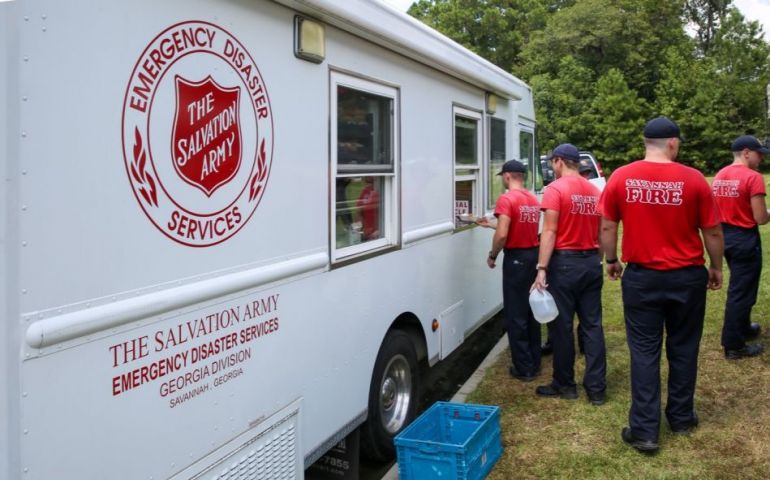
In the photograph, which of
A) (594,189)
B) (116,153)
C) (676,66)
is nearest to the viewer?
(116,153)

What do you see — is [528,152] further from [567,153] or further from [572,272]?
[572,272]

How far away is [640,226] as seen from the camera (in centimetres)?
404

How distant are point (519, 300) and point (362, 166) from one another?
2.25m

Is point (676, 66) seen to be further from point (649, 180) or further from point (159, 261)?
point (159, 261)

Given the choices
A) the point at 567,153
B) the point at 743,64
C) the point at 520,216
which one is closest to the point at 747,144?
the point at 567,153

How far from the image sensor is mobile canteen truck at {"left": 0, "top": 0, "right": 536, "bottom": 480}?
1934mm

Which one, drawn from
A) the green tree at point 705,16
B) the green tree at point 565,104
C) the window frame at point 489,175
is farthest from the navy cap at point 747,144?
the green tree at point 705,16

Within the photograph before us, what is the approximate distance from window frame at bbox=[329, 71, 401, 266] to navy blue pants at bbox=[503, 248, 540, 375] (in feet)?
5.38

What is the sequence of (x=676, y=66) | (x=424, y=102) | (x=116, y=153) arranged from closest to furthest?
(x=116, y=153) < (x=424, y=102) < (x=676, y=66)

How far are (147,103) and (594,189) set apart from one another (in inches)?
145

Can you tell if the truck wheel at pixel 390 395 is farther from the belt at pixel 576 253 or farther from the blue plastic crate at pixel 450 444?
the belt at pixel 576 253

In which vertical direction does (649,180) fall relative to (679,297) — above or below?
above

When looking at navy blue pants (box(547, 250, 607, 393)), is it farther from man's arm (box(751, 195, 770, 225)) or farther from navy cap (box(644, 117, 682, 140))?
man's arm (box(751, 195, 770, 225))

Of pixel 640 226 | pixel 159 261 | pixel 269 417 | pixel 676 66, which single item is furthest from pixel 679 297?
pixel 676 66
